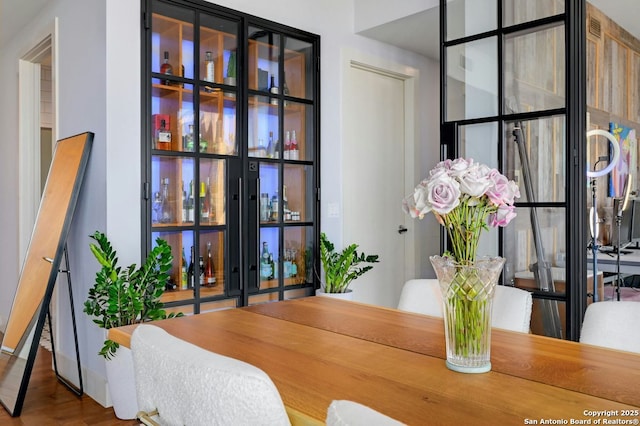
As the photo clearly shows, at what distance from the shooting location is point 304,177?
3.77 meters

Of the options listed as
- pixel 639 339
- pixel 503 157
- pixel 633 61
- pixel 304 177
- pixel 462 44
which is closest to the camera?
pixel 639 339

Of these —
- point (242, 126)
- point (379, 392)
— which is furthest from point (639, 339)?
point (242, 126)

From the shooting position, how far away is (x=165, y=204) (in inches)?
119

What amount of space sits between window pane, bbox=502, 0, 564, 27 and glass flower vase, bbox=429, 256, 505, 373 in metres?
2.22

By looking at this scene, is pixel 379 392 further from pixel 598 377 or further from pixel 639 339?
pixel 639 339

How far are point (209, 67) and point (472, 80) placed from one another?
1610 millimetres

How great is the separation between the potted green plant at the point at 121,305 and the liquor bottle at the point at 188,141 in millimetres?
674

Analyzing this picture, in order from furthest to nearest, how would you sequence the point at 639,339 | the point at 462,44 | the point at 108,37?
1. the point at 462,44
2. the point at 108,37
3. the point at 639,339

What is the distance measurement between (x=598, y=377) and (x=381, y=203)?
3.36 metres

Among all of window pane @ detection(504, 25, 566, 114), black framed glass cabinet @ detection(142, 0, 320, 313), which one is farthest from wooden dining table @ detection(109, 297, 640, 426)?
window pane @ detection(504, 25, 566, 114)

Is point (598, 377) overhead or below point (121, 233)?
below

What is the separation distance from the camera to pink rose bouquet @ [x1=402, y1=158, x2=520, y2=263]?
1.13 m

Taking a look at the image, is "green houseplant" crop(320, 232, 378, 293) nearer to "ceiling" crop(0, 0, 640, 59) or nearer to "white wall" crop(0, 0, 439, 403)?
"white wall" crop(0, 0, 439, 403)

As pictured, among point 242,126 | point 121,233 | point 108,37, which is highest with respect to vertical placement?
point 108,37
